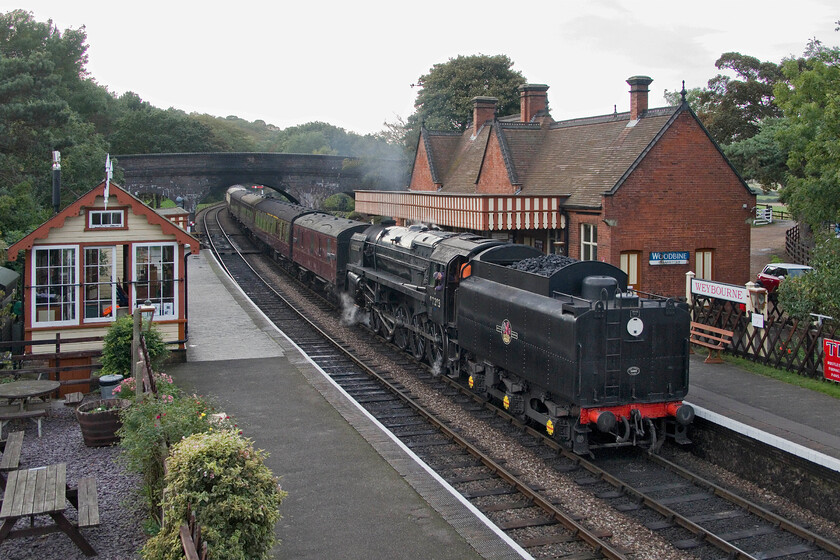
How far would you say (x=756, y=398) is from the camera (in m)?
13.2

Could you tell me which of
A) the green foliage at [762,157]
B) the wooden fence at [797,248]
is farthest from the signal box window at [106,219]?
the wooden fence at [797,248]

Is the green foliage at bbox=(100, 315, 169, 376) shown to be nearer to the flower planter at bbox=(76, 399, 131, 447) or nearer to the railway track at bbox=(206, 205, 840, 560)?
the flower planter at bbox=(76, 399, 131, 447)

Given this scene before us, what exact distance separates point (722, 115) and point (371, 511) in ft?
115

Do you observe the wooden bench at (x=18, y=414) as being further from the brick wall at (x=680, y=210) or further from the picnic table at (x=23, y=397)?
the brick wall at (x=680, y=210)

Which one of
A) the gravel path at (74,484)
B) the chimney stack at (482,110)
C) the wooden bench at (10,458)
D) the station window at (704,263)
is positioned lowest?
the gravel path at (74,484)

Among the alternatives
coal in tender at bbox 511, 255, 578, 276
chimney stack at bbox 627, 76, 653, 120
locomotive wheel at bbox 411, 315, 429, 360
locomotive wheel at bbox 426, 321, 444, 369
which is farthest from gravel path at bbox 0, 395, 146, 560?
chimney stack at bbox 627, 76, 653, 120

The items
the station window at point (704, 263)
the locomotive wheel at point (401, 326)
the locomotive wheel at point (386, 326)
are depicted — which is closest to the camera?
the locomotive wheel at point (401, 326)

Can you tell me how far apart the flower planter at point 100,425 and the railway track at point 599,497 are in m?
4.29

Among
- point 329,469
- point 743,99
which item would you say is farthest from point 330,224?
point 743,99

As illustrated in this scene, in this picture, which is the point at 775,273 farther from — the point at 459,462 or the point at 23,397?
the point at 23,397

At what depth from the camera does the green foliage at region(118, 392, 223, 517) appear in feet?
25.5

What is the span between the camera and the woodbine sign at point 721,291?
1617 centimetres

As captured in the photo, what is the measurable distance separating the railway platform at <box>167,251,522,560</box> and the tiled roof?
10.9m

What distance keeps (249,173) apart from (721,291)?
41.8 meters
